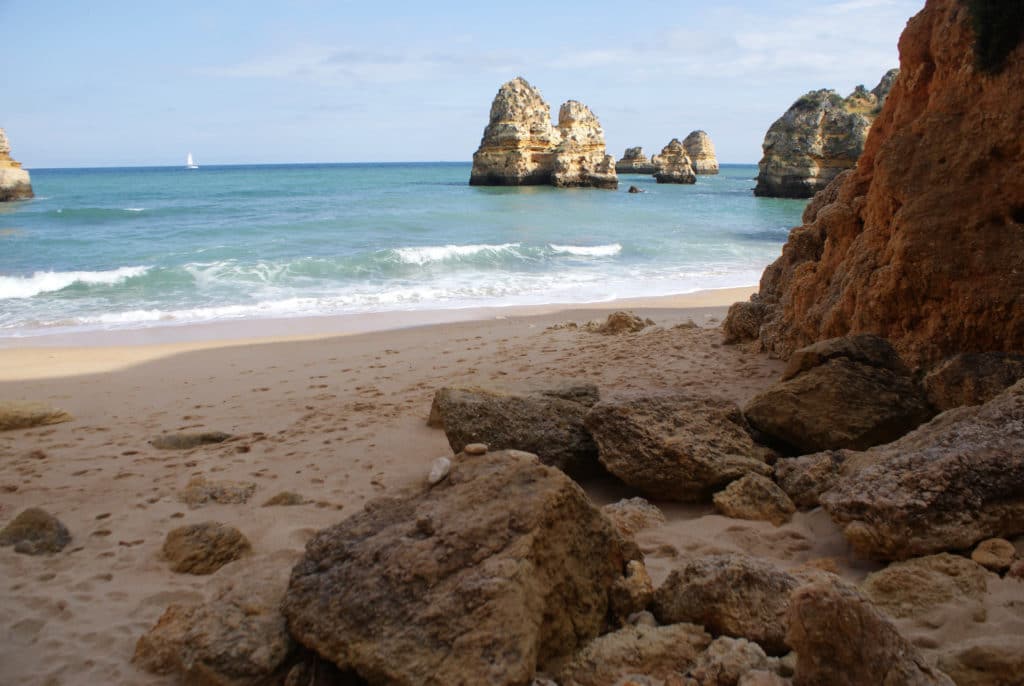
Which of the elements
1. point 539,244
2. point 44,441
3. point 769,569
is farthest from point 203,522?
point 539,244

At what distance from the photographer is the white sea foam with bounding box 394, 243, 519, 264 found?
17.9 metres

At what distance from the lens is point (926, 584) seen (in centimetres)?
278

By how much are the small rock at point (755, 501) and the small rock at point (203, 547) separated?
247cm

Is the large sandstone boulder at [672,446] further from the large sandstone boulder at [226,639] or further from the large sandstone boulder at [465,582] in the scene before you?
the large sandstone boulder at [226,639]

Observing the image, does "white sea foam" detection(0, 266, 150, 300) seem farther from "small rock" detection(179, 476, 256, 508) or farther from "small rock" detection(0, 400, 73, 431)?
"small rock" detection(179, 476, 256, 508)

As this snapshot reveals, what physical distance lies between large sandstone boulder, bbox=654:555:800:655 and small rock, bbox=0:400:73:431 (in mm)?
5319

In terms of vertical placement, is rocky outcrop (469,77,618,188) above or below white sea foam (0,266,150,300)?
above

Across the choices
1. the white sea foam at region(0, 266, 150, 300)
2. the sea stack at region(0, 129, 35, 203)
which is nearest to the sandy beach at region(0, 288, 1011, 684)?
the white sea foam at region(0, 266, 150, 300)

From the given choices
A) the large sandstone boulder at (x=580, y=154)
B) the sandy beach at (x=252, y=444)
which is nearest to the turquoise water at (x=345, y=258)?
the sandy beach at (x=252, y=444)

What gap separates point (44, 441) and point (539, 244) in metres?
16.4

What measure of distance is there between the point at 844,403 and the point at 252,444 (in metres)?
4.06

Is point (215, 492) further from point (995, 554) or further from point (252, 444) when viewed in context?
point (995, 554)

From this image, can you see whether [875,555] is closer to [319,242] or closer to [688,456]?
[688,456]

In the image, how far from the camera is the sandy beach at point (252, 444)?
10.2ft
